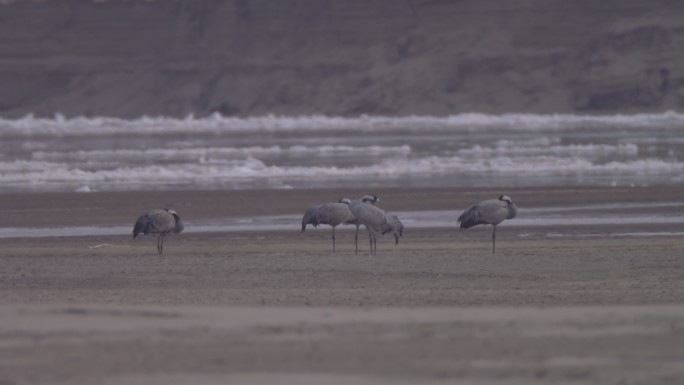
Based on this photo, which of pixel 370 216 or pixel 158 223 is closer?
pixel 370 216

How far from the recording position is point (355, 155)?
34.2 m

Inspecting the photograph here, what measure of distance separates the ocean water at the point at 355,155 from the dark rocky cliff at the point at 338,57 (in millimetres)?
16494

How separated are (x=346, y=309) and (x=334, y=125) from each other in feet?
170

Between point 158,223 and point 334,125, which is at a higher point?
point 334,125

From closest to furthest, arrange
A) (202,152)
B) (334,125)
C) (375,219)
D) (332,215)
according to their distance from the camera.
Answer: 1. (375,219)
2. (332,215)
3. (202,152)
4. (334,125)

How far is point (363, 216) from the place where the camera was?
13.7m

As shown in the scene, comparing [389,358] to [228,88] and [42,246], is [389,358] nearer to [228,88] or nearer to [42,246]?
[42,246]

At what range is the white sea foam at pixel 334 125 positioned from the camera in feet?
177

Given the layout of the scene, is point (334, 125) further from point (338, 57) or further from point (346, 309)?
point (346, 309)

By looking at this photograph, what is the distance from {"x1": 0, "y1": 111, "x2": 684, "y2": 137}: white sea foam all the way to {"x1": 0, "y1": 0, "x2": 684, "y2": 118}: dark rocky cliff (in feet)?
26.4

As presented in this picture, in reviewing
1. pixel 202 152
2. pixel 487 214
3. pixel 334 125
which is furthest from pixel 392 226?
pixel 334 125

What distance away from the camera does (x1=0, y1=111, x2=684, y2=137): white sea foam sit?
53.8m

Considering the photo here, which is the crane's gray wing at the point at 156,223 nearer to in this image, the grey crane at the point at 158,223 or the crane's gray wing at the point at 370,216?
the grey crane at the point at 158,223

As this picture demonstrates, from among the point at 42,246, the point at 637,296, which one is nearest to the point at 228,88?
the point at 42,246
